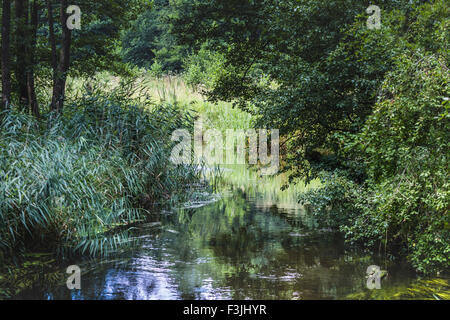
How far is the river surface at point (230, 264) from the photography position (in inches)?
201

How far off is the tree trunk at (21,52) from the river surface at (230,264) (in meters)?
4.35

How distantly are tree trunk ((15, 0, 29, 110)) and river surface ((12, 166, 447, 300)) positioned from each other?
4.35 metres

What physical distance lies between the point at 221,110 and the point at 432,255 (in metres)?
13.4

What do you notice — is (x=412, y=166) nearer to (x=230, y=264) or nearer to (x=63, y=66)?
(x=230, y=264)

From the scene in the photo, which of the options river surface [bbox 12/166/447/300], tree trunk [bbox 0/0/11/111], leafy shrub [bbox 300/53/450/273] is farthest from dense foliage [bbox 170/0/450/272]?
tree trunk [bbox 0/0/11/111]

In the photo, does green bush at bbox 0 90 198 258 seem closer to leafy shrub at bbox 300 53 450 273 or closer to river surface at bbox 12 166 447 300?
river surface at bbox 12 166 447 300

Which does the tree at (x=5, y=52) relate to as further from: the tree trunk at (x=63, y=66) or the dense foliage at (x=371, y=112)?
the dense foliage at (x=371, y=112)

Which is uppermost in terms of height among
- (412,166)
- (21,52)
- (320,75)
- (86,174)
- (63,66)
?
(21,52)

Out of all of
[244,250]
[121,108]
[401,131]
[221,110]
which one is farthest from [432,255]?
[221,110]

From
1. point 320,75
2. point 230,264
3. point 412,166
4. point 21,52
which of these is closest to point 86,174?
point 230,264

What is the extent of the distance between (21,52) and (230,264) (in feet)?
22.2

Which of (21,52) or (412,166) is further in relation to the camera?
(21,52)

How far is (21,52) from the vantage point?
10211 mm
